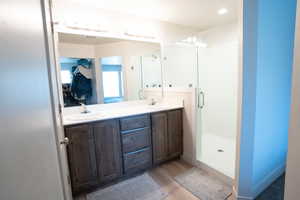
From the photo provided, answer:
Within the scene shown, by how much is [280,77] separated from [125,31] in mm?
2114

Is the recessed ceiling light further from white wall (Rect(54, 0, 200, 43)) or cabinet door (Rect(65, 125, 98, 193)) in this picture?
cabinet door (Rect(65, 125, 98, 193))

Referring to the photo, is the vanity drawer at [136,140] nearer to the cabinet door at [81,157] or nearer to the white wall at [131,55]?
the cabinet door at [81,157]

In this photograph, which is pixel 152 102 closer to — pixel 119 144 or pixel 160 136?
pixel 160 136

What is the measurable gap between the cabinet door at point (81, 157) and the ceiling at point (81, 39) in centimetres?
116

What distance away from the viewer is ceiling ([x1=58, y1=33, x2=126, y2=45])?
2047mm

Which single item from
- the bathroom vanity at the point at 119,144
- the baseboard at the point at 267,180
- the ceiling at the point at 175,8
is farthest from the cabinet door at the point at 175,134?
the ceiling at the point at 175,8

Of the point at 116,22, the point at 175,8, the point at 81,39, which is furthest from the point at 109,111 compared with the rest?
the point at 175,8

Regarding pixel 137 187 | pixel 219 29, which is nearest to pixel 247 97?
pixel 137 187

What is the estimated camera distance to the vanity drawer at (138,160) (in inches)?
83.4

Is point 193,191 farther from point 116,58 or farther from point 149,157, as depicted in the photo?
point 116,58

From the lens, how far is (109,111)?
239 centimetres

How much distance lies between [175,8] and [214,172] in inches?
94.0

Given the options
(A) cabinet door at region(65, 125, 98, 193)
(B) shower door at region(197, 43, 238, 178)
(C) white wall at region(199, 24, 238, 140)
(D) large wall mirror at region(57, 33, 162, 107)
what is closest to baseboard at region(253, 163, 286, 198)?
(B) shower door at region(197, 43, 238, 178)

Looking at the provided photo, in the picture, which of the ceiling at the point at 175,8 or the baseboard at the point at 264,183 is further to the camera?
the ceiling at the point at 175,8
